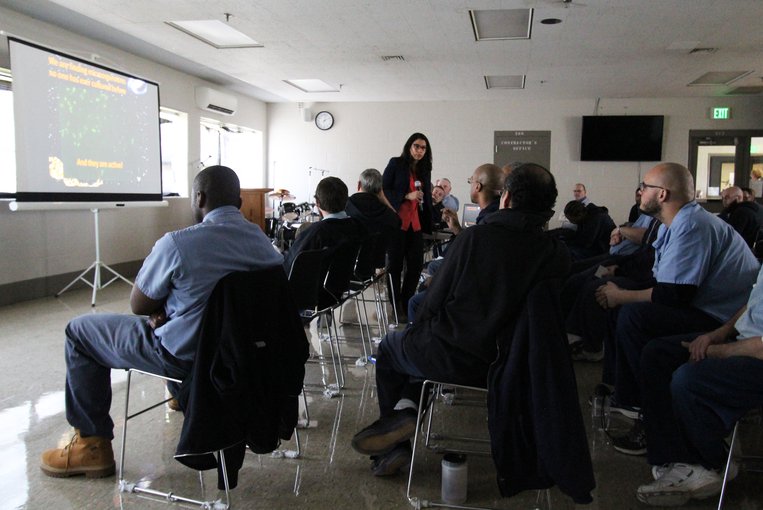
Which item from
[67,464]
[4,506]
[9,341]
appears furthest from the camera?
[9,341]

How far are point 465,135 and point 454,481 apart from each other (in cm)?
904

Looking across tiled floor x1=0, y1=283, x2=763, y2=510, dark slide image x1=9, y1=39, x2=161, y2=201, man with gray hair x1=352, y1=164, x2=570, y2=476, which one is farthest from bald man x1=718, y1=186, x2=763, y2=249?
dark slide image x1=9, y1=39, x2=161, y2=201

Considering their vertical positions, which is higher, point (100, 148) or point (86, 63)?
point (86, 63)

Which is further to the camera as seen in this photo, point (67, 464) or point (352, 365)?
point (352, 365)

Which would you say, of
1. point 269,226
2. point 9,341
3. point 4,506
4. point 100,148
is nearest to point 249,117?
point 269,226

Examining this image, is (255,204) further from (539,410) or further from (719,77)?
(539,410)

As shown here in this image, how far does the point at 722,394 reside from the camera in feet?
6.36

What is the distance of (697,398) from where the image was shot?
6.54ft

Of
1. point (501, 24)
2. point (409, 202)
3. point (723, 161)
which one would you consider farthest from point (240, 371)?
point (723, 161)

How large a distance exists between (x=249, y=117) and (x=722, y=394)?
9744 mm

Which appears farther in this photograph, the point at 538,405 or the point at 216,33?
the point at 216,33

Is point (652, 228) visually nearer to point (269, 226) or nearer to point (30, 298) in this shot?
point (30, 298)

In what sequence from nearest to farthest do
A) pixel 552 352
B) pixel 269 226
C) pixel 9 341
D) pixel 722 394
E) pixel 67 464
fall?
1. pixel 552 352
2. pixel 722 394
3. pixel 67 464
4. pixel 9 341
5. pixel 269 226

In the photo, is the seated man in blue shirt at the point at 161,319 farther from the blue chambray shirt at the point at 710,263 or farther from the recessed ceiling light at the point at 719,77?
the recessed ceiling light at the point at 719,77
